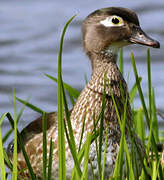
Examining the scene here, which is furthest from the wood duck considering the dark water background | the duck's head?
the dark water background

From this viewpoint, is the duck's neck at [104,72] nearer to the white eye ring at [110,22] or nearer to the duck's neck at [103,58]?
the duck's neck at [103,58]

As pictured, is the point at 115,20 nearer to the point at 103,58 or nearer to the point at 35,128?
the point at 103,58

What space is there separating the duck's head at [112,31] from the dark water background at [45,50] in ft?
9.33

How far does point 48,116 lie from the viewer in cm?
543

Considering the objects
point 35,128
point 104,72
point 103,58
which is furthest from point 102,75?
point 35,128

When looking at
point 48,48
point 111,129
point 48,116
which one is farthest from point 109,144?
point 48,48

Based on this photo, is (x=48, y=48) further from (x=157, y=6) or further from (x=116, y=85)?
(x=116, y=85)

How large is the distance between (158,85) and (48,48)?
2.56m

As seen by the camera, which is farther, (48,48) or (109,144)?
(48,48)

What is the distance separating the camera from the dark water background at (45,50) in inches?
355

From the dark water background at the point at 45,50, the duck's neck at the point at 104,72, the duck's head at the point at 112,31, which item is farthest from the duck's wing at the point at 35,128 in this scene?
the dark water background at the point at 45,50

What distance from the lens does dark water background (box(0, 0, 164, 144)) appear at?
29.6 feet

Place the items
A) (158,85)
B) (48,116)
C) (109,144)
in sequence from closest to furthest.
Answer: (109,144) → (48,116) → (158,85)

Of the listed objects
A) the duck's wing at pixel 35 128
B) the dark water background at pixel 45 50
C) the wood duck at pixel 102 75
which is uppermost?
the wood duck at pixel 102 75
